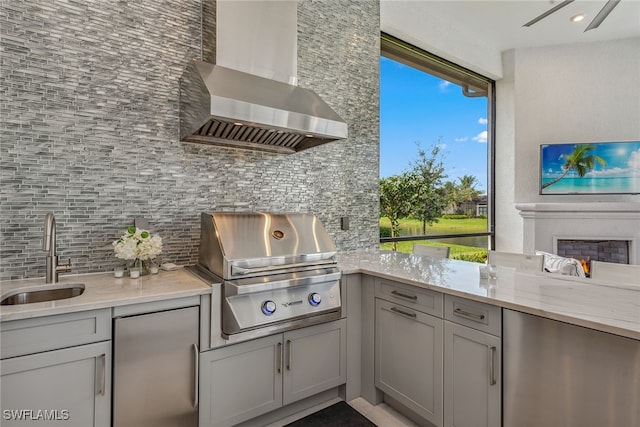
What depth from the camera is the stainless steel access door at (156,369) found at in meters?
1.39

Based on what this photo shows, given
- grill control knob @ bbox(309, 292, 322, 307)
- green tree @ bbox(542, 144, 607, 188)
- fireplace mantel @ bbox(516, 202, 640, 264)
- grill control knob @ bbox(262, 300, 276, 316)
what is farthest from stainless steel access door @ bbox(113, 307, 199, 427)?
green tree @ bbox(542, 144, 607, 188)

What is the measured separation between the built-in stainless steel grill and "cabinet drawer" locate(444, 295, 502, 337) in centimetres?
63

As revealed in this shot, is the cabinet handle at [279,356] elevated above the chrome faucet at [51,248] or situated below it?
below

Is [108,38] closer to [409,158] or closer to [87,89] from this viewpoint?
[87,89]

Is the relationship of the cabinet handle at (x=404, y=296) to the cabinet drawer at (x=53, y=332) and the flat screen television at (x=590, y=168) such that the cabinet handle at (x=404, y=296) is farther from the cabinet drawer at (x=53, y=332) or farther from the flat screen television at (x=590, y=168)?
the flat screen television at (x=590, y=168)

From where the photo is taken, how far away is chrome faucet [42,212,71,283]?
1.52m

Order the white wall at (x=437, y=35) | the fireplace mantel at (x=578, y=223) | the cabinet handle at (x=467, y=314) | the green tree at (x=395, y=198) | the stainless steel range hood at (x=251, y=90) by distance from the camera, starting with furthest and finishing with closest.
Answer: the fireplace mantel at (x=578, y=223)
the green tree at (x=395, y=198)
the white wall at (x=437, y=35)
the stainless steel range hood at (x=251, y=90)
the cabinet handle at (x=467, y=314)

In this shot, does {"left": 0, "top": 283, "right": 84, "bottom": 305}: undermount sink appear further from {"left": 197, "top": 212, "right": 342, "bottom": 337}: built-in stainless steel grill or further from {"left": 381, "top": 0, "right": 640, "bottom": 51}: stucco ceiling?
{"left": 381, "top": 0, "right": 640, "bottom": 51}: stucco ceiling

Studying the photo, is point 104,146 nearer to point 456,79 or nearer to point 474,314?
point 474,314

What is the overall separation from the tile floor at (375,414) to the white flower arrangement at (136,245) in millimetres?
1211

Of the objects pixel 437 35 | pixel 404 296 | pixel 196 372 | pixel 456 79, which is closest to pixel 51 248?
pixel 196 372

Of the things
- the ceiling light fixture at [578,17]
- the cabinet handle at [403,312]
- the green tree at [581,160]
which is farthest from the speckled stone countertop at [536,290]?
the ceiling light fixture at [578,17]

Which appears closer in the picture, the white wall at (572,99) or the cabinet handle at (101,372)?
the cabinet handle at (101,372)

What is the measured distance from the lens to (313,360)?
1949 millimetres
